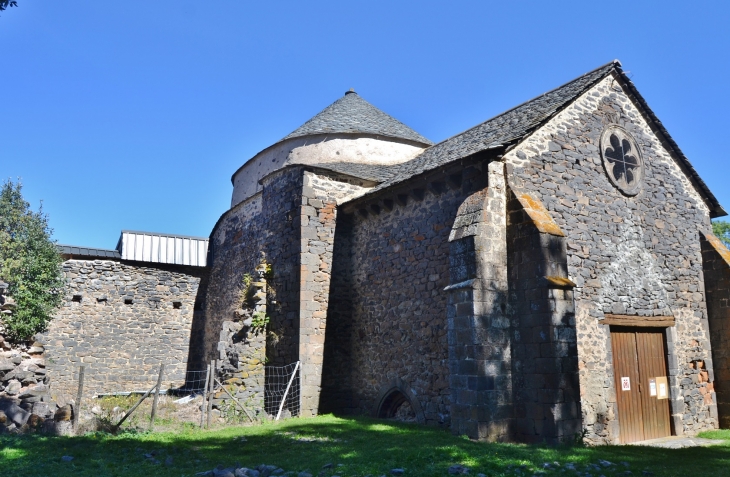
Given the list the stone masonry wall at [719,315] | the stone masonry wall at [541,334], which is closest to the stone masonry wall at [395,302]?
the stone masonry wall at [541,334]

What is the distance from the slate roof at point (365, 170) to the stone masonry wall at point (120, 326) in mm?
7875

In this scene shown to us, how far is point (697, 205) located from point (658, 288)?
3169mm

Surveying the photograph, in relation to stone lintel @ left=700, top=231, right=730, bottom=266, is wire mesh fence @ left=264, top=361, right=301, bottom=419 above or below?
below

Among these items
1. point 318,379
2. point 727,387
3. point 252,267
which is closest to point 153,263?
point 252,267

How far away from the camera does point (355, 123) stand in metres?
18.1

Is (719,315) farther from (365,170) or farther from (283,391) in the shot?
(283,391)

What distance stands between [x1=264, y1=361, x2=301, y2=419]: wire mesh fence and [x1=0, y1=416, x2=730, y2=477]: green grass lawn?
2.34 meters

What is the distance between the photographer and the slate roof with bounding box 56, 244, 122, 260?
19.1 m

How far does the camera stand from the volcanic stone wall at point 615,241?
10.9m

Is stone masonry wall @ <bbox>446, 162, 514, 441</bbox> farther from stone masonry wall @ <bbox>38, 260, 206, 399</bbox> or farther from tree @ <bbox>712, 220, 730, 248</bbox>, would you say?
tree @ <bbox>712, 220, 730, 248</bbox>

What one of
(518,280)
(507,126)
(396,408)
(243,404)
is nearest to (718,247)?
(507,126)

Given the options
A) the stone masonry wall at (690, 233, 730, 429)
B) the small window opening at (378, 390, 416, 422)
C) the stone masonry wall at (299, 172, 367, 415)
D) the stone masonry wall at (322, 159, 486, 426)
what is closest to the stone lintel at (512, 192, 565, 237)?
the stone masonry wall at (322, 159, 486, 426)

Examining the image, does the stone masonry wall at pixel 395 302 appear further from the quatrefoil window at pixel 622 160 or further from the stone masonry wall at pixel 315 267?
the quatrefoil window at pixel 622 160

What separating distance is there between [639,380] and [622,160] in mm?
4789
